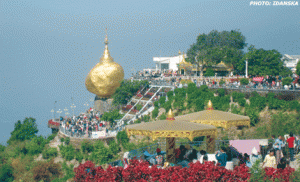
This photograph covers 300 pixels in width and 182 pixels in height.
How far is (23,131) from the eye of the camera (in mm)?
33875

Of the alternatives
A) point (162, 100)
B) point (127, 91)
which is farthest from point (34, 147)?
point (127, 91)

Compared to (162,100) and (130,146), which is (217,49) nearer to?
(162,100)

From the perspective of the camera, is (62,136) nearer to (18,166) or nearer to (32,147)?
(32,147)

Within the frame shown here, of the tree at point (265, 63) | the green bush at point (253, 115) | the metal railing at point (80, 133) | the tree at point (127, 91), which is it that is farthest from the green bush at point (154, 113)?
the tree at point (265, 63)

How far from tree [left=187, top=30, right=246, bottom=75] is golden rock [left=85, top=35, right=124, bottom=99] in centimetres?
712

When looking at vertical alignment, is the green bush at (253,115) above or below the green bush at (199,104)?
below

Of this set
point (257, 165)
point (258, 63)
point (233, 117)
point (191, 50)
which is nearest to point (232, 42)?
point (191, 50)

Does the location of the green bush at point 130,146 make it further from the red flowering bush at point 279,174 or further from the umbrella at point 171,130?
the red flowering bush at point 279,174

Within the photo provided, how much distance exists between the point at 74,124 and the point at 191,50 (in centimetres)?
1742

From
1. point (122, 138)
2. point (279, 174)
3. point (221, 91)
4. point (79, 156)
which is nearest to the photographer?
point (279, 174)

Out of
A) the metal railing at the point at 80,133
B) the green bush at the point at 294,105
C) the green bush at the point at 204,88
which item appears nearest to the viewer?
the green bush at the point at 294,105

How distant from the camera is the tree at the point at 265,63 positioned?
32.3 metres

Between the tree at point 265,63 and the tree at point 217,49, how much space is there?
9.51 feet

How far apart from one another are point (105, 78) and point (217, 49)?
33.5 ft
